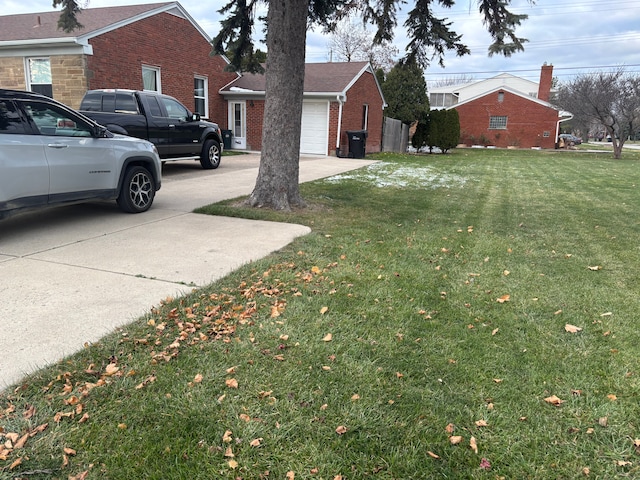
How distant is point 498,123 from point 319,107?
26.7 meters

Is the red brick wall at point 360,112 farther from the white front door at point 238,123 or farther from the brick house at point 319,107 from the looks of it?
the white front door at point 238,123

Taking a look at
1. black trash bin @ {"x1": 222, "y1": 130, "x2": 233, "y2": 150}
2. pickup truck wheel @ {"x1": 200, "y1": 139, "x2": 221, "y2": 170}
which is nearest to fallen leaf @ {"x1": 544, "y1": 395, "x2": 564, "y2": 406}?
pickup truck wheel @ {"x1": 200, "y1": 139, "x2": 221, "y2": 170}

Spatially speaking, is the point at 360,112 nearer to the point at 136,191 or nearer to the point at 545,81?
the point at 136,191

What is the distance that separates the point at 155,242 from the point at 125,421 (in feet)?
11.8

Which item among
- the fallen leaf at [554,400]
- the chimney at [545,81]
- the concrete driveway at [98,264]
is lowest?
the fallen leaf at [554,400]

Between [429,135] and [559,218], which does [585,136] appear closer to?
[429,135]

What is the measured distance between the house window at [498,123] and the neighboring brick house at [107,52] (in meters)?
30.3

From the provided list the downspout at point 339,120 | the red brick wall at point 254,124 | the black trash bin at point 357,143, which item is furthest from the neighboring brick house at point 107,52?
the black trash bin at point 357,143

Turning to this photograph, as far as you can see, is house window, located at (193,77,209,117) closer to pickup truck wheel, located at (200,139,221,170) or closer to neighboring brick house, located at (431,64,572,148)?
pickup truck wheel, located at (200,139,221,170)

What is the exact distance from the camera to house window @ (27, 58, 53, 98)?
47.9ft

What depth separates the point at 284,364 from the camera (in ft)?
10.2

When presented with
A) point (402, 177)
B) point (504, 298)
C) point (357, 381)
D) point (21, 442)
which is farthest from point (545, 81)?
point (21, 442)

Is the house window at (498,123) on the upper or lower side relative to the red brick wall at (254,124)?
upper

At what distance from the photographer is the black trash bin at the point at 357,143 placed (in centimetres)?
2027
